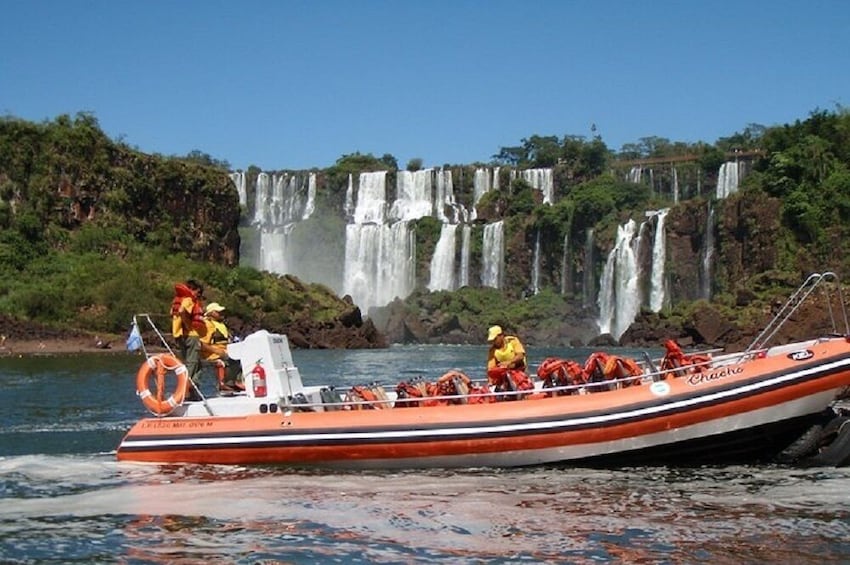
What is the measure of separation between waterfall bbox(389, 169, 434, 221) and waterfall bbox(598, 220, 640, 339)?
18395 mm

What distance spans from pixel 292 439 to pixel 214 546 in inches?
154

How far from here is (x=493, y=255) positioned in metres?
84.8

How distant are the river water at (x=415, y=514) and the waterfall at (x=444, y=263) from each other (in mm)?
68471

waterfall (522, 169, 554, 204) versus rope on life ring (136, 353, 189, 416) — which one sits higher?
waterfall (522, 169, 554, 204)

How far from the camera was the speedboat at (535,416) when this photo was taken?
1256 centimetres

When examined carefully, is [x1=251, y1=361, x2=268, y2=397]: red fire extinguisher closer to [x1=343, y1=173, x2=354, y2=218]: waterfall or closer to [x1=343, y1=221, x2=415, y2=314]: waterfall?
[x1=343, y1=221, x2=415, y2=314]: waterfall

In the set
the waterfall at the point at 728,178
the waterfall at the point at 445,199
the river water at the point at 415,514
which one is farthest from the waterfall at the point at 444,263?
the river water at the point at 415,514

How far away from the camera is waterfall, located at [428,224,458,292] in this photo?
3280 inches

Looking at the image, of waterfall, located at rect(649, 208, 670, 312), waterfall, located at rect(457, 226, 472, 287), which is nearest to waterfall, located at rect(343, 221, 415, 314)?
waterfall, located at rect(457, 226, 472, 287)

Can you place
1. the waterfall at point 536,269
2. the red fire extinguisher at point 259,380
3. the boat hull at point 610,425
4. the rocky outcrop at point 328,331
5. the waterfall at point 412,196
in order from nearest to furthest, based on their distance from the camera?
the boat hull at point 610,425 → the red fire extinguisher at point 259,380 → the rocky outcrop at point 328,331 → the waterfall at point 536,269 → the waterfall at point 412,196

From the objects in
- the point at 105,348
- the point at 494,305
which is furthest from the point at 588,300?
the point at 105,348

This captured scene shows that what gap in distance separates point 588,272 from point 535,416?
2717 inches

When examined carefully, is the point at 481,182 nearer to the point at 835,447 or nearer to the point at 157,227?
the point at 157,227

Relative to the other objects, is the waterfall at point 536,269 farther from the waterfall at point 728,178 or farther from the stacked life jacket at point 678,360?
the stacked life jacket at point 678,360
